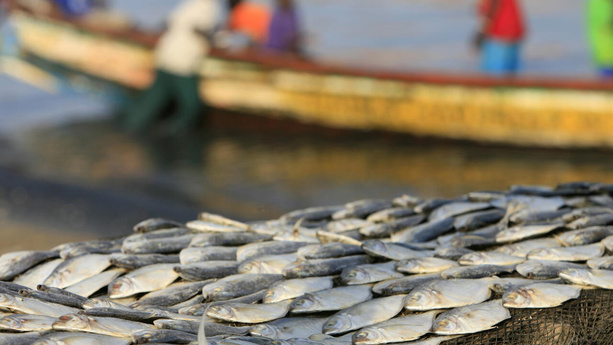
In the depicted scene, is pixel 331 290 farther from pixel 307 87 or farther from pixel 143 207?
pixel 307 87

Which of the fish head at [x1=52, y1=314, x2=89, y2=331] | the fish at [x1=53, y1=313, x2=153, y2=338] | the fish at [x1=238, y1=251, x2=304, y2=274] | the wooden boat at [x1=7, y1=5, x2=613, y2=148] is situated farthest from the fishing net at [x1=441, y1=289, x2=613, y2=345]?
the wooden boat at [x1=7, y1=5, x2=613, y2=148]

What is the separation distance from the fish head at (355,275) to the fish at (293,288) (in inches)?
2.8

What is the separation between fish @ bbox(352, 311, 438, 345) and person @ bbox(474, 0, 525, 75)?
7.90m

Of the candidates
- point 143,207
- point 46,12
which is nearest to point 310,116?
point 143,207

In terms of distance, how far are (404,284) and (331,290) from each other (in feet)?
1.04

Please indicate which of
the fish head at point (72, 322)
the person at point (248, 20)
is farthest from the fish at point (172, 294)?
the person at point (248, 20)

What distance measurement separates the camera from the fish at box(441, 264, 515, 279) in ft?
11.3

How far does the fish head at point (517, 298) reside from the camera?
3211mm

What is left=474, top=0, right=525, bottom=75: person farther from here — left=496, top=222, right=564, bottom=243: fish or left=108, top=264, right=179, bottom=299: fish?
left=108, top=264, right=179, bottom=299: fish

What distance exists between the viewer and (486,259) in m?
3.61

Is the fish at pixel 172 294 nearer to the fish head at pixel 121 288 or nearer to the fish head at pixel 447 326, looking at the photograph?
the fish head at pixel 121 288

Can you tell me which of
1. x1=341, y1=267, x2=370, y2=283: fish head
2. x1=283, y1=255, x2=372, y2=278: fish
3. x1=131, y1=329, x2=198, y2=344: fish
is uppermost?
x1=283, y1=255, x2=372, y2=278: fish

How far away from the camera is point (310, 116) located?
11.1 meters

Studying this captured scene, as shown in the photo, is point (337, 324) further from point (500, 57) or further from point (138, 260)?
point (500, 57)
